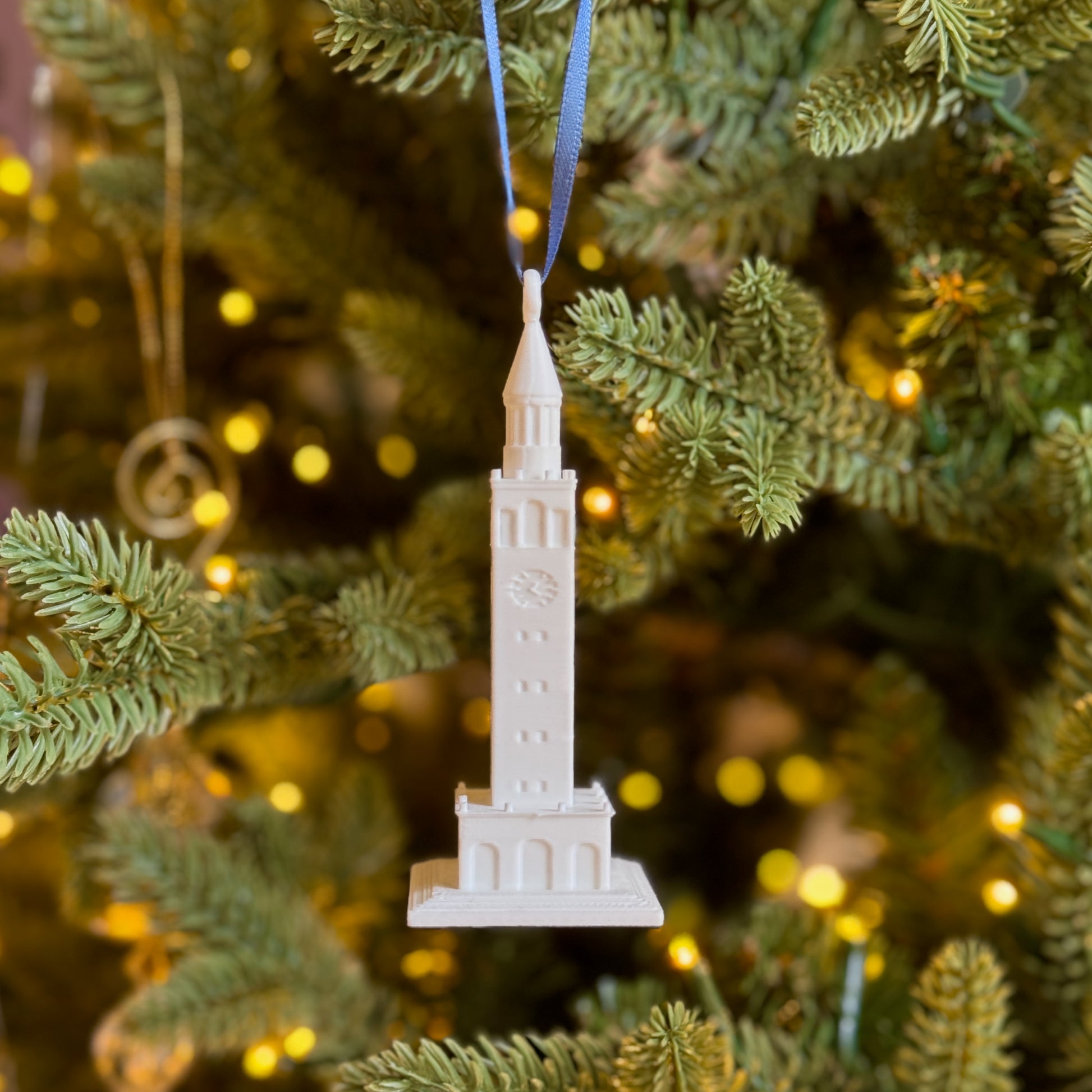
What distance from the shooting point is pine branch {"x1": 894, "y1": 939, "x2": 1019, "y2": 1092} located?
53 centimetres

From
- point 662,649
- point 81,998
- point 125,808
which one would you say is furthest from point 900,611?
point 81,998

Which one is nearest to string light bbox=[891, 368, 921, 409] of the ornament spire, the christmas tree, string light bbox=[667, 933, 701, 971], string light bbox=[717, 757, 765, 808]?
the christmas tree

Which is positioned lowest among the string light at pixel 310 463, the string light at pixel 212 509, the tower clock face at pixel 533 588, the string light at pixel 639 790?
the tower clock face at pixel 533 588

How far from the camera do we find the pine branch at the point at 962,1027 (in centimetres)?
53

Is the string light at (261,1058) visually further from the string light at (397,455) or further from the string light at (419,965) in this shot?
the string light at (397,455)

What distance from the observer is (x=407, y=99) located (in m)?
0.76

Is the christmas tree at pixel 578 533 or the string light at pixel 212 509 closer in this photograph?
the christmas tree at pixel 578 533

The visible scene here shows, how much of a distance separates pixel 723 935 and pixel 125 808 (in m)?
0.42

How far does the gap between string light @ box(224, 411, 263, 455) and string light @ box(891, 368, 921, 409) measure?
0.47m

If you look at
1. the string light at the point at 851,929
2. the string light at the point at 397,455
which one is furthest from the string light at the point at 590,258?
the string light at the point at 851,929

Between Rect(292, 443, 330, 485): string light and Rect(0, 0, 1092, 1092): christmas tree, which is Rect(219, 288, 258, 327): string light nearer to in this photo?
Rect(0, 0, 1092, 1092): christmas tree

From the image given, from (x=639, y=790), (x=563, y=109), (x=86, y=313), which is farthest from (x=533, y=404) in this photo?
(x=86, y=313)

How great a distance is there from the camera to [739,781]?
35.8 inches

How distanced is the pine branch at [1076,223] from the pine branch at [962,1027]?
351 mm
